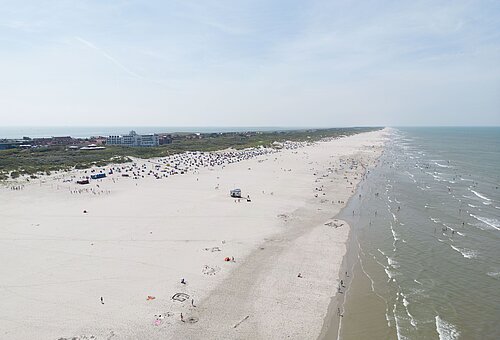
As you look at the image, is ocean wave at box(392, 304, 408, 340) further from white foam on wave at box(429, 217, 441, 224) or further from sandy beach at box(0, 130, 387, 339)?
white foam on wave at box(429, 217, 441, 224)

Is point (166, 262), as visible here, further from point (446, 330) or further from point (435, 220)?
point (435, 220)

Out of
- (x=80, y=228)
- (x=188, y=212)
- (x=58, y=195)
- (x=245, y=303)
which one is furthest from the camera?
(x=58, y=195)

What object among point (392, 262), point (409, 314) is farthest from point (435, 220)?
point (409, 314)

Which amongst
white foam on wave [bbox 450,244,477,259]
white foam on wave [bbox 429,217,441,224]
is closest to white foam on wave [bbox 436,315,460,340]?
white foam on wave [bbox 450,244,477,259]

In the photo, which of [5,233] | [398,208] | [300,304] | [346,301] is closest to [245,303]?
[300,304]

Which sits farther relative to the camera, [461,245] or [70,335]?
[461,245]

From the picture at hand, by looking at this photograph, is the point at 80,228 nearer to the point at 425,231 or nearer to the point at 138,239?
the point at 138,239
